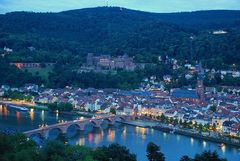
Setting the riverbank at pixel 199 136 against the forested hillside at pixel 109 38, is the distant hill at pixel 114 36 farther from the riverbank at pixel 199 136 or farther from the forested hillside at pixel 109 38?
the riverbank at pixel 199 136

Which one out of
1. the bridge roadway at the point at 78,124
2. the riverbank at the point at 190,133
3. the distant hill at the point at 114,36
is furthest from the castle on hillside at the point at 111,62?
the riverbank at the point at 190,133

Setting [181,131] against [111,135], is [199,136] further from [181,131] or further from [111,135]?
[111,135]

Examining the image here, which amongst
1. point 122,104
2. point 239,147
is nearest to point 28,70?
point 122,104

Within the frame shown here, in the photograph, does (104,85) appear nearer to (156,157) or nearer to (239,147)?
(239,147)

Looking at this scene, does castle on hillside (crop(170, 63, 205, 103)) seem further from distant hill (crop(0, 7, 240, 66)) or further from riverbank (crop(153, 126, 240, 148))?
distant hill (crop(0, 7, 240, 66))

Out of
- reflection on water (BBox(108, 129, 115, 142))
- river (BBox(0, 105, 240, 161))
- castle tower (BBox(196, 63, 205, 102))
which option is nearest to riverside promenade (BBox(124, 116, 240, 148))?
river (BBox(0, 105, 240, 161))
